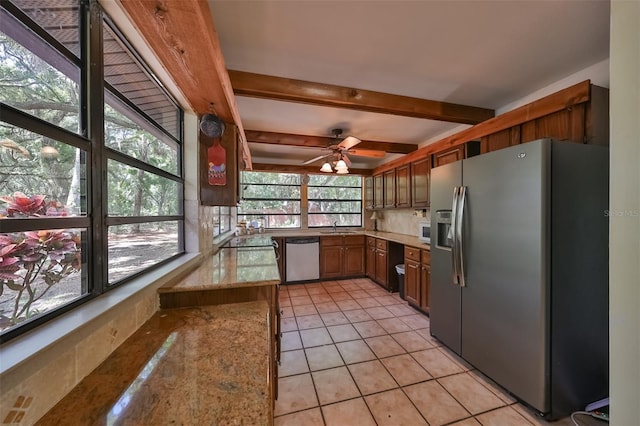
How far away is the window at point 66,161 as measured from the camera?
70cm

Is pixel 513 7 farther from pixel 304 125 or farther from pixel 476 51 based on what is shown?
pixel 304 125

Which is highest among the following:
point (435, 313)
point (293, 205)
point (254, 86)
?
point (254, 86)

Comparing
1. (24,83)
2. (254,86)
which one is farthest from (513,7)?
(24,83)

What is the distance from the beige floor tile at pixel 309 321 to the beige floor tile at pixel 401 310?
101 centimetres

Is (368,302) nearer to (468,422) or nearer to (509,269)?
(468,422)

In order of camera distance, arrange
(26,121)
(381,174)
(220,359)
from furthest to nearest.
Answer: (381,174)
(220,359)
(26,121)

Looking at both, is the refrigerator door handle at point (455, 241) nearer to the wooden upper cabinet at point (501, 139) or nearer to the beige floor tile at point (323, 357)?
the wooden upper cabinet at point (501, 139)

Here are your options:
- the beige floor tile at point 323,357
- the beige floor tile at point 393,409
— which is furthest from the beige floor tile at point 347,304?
the beige floor tile at point 393,409

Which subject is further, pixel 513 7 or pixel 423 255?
pixel 423 255

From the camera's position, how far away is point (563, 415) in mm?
1614

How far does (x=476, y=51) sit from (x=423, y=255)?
2.20 metres

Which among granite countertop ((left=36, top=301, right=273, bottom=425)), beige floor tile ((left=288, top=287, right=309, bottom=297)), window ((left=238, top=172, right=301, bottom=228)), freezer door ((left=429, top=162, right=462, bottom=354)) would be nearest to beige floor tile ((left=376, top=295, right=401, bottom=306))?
freezer door ((left=429, top=162, right=462, bottom=354))

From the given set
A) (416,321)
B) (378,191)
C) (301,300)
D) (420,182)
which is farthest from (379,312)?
(378,191)

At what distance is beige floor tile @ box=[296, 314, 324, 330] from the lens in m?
2.88
